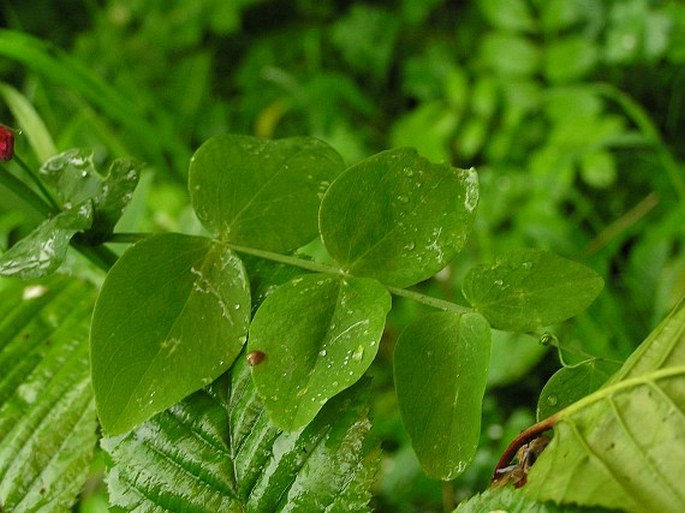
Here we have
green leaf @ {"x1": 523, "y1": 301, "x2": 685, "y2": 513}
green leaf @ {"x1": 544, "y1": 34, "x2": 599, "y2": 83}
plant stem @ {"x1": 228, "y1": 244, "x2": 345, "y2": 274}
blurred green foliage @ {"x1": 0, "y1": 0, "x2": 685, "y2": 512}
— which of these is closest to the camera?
green leaf @ {"x1": 523, "y1": 301, "x2": 685, "y2": 513}

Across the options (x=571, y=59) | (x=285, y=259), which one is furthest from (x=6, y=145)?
(x=571, y=59)

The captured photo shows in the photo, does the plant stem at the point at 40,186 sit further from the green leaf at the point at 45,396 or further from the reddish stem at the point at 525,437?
the reddish stem at the point at 525,437

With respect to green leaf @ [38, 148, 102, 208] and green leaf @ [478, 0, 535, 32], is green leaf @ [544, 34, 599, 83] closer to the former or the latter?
green leaf @ [478, 0, 535, 32]

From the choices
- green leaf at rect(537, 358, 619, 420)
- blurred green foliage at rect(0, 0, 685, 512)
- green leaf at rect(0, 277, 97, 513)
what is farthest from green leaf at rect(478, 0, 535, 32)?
green leaf at rect(537, 358, 619, 420)

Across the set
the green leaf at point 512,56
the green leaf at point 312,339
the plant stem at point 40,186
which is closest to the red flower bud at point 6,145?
the plant stem at point 40,186

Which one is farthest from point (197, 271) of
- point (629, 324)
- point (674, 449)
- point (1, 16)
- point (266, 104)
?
point (1, 16)

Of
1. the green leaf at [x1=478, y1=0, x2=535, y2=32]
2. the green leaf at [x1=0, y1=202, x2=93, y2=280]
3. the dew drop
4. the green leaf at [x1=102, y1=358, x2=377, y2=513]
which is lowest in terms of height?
the green leaf at [x1=478, y1=0, x2=535, y2=32]

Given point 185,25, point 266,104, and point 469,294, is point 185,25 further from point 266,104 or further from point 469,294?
point 469,294
